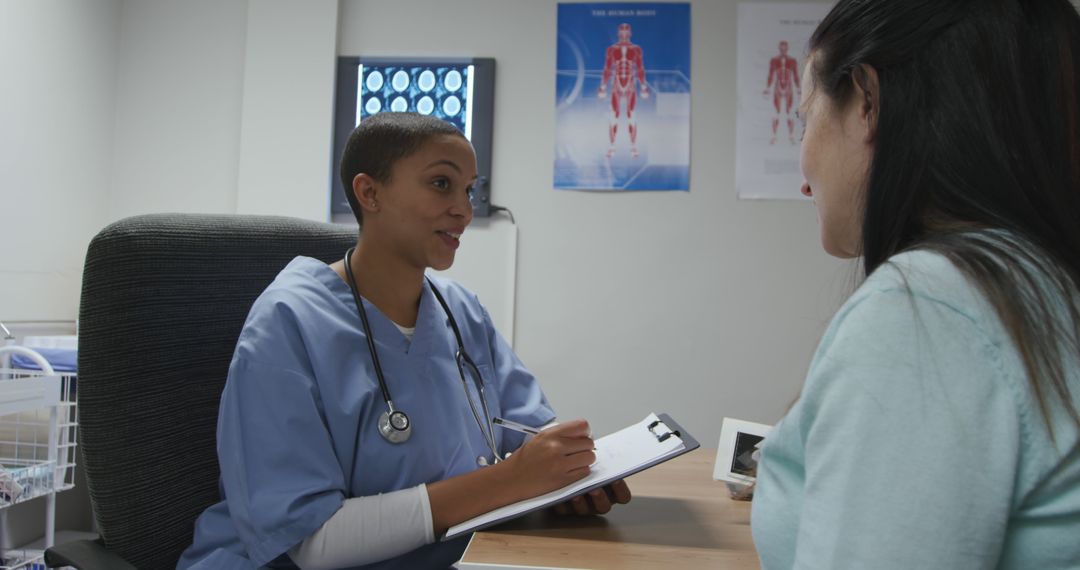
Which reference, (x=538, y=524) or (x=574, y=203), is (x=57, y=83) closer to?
(x=574, y=203)

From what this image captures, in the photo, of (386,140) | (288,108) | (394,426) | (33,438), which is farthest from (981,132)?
(288,108)

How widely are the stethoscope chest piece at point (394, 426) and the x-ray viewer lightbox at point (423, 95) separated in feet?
5.30

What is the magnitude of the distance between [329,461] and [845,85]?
707 mm

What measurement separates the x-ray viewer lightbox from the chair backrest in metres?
1.52

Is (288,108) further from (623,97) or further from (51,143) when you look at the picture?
(623,97)

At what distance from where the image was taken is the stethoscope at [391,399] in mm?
945

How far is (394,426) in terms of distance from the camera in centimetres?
94

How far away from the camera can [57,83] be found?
229cm

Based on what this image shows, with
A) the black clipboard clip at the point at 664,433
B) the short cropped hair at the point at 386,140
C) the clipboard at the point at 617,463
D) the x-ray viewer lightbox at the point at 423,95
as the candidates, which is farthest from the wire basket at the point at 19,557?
the black clipboard clip at the point at 664,433

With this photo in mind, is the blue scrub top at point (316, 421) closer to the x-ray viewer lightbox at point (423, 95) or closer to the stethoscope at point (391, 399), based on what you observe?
the stethoscope at point (391, 399)

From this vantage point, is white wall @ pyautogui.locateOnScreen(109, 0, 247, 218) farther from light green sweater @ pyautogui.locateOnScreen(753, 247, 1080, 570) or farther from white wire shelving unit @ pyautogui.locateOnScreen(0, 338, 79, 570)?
light green sweater @ pyautogui.locateOnScreen(753, 247, 1080, 570)

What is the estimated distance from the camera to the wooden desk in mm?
693

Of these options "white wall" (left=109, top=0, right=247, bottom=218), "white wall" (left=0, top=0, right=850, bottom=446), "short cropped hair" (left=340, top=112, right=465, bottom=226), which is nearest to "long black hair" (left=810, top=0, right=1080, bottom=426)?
"short cropped hair" (left=340, top=112, right=465, bottom=226)

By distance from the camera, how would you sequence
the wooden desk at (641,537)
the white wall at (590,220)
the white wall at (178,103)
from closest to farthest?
the wooden desk at (641,537), the white wall at (590,220), the white wall at (178,103)
